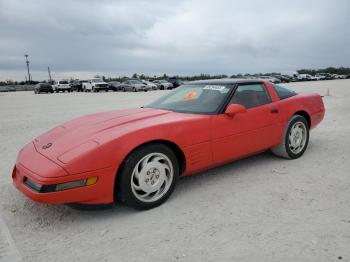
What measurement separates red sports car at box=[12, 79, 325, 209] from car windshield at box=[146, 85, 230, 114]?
1cm

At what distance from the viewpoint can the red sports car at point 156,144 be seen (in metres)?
2.68

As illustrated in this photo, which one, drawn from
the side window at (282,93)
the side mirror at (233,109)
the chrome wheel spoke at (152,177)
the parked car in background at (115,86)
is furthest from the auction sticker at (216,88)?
the parked car in background at (115,86)

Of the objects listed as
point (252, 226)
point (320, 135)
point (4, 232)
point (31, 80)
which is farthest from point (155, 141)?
point (31, 80)

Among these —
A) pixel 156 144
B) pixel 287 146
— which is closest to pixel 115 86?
pixel 287 146

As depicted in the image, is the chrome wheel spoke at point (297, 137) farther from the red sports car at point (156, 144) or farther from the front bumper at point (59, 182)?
the front bumper at point (59, 182)

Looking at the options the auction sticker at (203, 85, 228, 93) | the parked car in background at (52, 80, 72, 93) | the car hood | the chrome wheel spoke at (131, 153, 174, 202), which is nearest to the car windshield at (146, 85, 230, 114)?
the auction sticker at (203, 85, 228, 93)

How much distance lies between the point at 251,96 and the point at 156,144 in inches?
66.2

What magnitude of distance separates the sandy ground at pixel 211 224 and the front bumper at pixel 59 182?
11.2 inches

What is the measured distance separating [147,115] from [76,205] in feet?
4.27

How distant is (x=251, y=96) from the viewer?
161 inches

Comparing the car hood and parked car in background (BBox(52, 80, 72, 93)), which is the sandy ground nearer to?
the car hood

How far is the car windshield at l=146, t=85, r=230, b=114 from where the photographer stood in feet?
12.2

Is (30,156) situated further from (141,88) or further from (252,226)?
(141,88)

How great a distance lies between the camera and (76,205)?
106 inches
